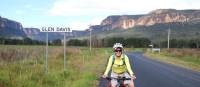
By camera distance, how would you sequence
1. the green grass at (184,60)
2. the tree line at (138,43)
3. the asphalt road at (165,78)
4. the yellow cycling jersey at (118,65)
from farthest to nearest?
the tree line at (138,43) → the green grass at (184,60) → the asphalt road at (165,78) → the yellow cycling jersey at (118,65)

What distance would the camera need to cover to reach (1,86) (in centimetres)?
1393

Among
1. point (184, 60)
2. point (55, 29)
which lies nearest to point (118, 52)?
point (55, 29)

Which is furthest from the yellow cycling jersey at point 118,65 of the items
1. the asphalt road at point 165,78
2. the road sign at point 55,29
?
the road sign at point 55,29

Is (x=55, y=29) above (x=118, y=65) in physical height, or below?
above

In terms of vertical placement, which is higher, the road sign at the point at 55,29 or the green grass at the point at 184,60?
the road sign at the point at 55,29

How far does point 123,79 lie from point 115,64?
49 cm

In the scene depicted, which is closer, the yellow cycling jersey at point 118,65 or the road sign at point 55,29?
the yellow cycling jersey at point 118,65

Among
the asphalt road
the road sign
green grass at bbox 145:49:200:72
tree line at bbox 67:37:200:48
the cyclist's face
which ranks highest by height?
the road sign

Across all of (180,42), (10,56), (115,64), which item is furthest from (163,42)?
(115,64)

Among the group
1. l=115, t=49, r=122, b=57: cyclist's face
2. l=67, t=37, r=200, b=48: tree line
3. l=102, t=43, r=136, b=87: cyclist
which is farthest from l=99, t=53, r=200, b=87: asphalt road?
l=67, t=37, r=200, b=48: tree line

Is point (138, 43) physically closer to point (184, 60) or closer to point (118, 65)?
point (184, 60)

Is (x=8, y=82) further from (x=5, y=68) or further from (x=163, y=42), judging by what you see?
(x=163, y=42)

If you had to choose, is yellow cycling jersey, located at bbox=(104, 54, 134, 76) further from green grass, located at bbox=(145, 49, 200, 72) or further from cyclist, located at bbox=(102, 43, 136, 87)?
green grass, located at bbox=(145, 49, 200, 72)

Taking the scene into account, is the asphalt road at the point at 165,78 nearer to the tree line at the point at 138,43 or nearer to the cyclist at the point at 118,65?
the cyclist at the point at 118,65
